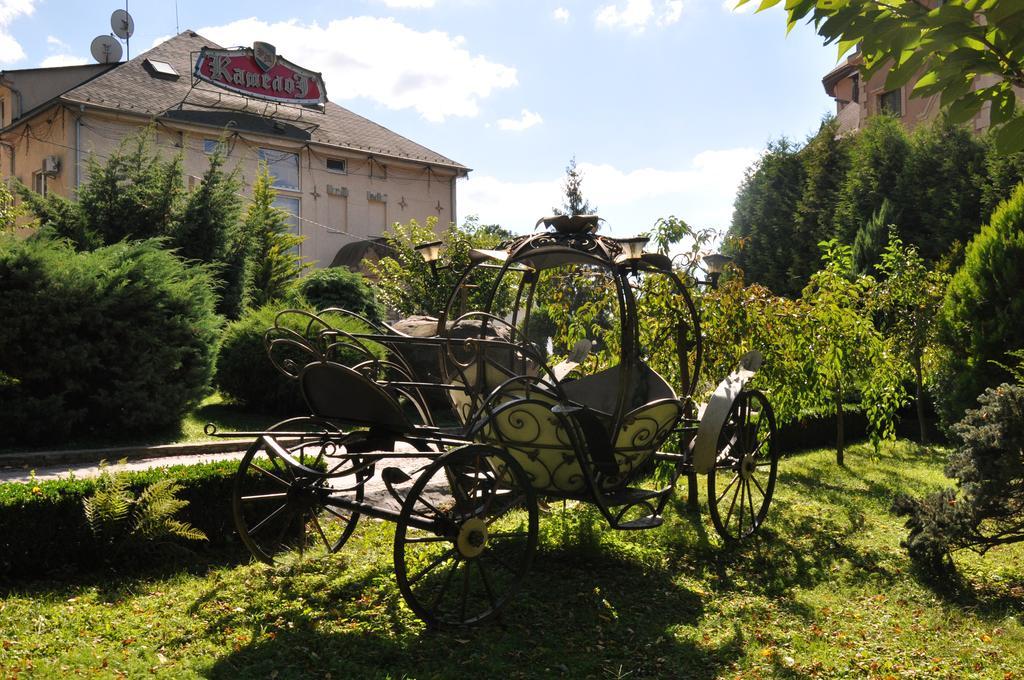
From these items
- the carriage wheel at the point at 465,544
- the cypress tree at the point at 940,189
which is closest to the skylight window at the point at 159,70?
the cypress tree at the point at 940,189

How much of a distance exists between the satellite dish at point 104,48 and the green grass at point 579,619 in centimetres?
2606

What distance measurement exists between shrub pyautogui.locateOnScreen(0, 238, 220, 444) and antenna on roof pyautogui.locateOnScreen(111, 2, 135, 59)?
1837 centimetres

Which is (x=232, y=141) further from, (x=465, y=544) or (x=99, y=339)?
(x=465, y=544)

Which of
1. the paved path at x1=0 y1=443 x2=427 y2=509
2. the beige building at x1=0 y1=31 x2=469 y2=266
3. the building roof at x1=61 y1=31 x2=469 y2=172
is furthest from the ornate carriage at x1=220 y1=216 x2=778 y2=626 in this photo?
the building roof at x1=61 y1=31 x2=469 y2=172

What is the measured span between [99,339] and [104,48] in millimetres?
20443

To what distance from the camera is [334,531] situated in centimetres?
675

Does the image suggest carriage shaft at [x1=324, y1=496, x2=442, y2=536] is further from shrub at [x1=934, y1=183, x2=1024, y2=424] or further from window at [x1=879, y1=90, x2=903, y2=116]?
window at [x1=879, y1=90, x2=903, y2=116]

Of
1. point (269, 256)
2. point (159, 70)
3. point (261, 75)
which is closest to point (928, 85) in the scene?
point (269, 256)

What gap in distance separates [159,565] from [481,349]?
2.71 meters

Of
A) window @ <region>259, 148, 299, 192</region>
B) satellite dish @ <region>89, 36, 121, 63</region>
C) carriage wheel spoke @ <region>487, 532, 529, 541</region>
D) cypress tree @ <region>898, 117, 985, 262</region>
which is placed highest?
satellite dish @ <region>89, 36, 121, 63</region>

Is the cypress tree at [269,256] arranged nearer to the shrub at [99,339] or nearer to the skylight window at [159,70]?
the shrub at [99,339]

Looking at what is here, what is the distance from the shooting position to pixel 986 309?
9758 millimetres

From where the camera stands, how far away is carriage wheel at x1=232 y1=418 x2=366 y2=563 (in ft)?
17.1

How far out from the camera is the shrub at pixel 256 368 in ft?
45.2
